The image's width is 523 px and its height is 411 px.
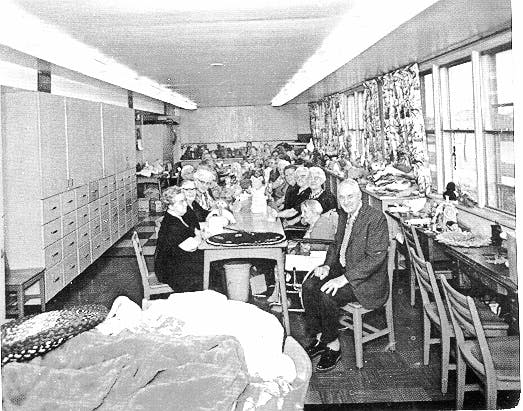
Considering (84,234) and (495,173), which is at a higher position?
(495,173)

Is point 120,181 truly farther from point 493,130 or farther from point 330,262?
point 493,130

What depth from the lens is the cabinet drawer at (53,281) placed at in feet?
14.0

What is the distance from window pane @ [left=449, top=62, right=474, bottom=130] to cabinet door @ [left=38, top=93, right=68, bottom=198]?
3233 millimetres

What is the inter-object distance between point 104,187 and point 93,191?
1.64 ft

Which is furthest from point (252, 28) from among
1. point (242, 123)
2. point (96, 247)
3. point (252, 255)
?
point (242, 123)

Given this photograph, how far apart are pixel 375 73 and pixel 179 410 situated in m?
5.09

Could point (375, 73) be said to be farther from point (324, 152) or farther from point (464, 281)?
point (324, 152)

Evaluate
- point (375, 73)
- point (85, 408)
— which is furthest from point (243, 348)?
point (375, 73)

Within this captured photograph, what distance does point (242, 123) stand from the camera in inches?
526

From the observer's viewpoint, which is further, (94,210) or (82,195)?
(94,210)

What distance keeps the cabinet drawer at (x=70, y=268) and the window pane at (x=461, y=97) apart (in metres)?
3.34

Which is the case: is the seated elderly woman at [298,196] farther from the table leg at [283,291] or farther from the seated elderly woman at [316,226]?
the table leg at [283,291]

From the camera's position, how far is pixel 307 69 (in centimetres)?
600

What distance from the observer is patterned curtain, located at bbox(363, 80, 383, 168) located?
22.5 ft
